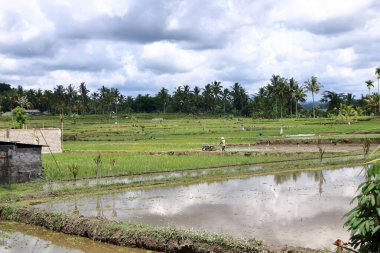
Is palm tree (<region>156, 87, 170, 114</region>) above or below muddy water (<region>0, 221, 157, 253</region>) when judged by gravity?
above

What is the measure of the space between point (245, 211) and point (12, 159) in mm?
10141

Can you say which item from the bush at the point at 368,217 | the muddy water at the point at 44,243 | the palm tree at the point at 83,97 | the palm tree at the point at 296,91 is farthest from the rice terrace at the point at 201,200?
the palm tree at the point at 83,97

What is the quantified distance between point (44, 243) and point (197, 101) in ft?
274

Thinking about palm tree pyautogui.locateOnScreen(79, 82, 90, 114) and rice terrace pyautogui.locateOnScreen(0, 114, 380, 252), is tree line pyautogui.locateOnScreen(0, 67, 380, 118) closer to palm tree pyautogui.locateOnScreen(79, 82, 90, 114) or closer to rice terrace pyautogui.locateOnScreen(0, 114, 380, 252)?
palm tree pyautogui.locateOnScreen(79, 82, 90, 114)

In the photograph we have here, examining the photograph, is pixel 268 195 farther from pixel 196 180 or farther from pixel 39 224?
pixel 39 224

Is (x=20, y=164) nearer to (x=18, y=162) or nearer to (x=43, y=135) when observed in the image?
(x=18, y=162)

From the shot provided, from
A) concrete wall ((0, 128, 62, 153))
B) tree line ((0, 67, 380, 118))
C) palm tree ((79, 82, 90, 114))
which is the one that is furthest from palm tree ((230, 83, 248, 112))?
concrete wall ((0, 128, 62, 153))

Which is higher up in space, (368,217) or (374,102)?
(374,102)

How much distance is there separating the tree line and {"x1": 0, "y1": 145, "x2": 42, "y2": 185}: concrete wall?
55.2 metres

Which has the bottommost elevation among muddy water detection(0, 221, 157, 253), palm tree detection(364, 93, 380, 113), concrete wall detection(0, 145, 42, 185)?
muddy water detection(0, 221, 157, 253)

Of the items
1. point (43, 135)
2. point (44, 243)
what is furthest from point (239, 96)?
point (44, 243)

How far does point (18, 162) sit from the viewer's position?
17.4 meters

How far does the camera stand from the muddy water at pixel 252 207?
9.02m

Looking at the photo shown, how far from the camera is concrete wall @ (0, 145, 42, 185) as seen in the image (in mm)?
16594
